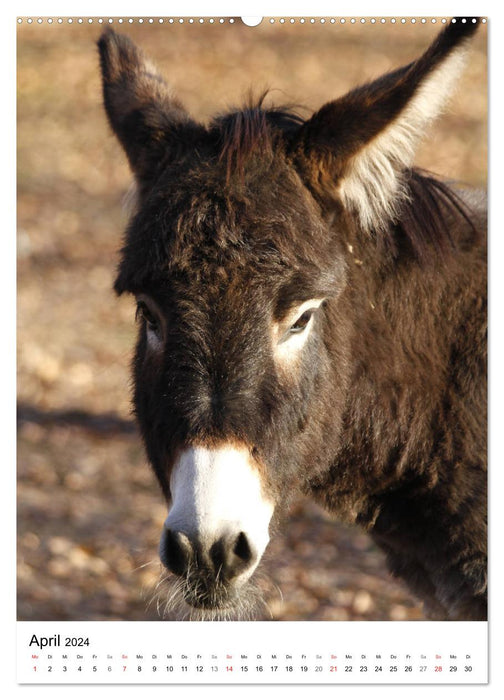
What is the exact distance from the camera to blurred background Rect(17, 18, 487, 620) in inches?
174

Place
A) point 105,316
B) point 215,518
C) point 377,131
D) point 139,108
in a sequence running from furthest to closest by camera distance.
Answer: point 105,316 < point 139,108 < point 377,131 < point 215,518

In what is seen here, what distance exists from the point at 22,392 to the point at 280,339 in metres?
5.52

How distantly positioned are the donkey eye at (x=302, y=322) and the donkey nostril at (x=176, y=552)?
787mm

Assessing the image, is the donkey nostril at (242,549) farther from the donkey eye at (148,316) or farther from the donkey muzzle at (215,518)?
the donkey eye at (148,316)

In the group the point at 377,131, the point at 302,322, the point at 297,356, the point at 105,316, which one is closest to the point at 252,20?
the point at 377,131

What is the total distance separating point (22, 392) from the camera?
7.64m

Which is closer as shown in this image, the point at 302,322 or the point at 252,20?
the point at 302,322

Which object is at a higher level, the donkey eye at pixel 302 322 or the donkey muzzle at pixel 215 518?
the donkey eye at pixel 302 322

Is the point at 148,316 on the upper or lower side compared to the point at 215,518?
upper

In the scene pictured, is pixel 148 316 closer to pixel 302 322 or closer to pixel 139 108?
pixel 302 322

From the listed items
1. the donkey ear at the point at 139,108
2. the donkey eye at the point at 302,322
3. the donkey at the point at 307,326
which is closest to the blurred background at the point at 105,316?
the donkey ear at the point at 139,108

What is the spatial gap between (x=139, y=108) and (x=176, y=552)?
1.74 meters

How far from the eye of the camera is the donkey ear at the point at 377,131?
2.56 m

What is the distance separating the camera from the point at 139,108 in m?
3.13
